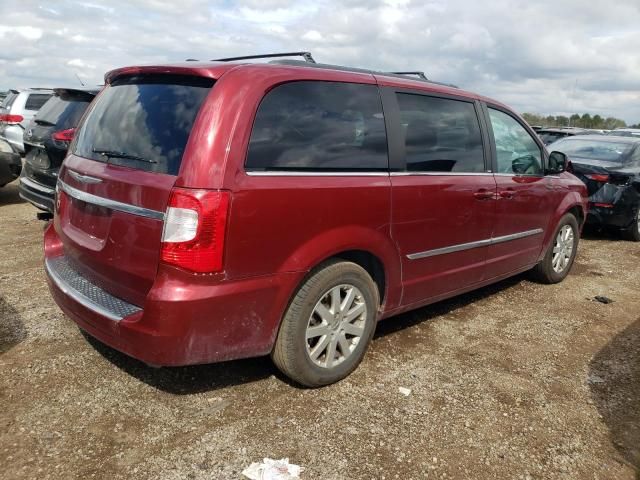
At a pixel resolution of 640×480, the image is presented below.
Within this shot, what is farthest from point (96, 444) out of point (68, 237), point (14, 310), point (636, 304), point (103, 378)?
point (636, 304)

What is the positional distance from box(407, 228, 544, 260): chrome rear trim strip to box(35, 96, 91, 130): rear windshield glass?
4641 millimetres

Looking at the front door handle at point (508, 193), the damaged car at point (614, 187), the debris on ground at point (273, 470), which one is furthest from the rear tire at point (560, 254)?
the debris on ground at point (273, 470)

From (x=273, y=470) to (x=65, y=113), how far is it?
5518 millimetres

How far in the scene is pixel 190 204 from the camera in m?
2.51

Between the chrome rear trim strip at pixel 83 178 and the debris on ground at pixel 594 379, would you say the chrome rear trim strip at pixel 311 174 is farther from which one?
the debris on ground at pixel 594 379

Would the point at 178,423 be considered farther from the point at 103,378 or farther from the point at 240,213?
the point at 240,213

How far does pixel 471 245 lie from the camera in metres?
4.17

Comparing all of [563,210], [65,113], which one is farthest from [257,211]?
[65,113]

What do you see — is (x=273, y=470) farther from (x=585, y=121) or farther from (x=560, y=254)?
(x=585, y=121)

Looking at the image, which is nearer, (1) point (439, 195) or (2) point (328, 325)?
(2) point (328, 325)

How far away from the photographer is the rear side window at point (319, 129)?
2.77 meters

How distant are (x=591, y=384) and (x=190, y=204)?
9.29 ft

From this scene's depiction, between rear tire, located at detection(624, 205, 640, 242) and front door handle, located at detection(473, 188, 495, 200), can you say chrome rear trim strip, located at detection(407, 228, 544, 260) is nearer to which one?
front door handle, located at detection(473, 188, 495, 200)

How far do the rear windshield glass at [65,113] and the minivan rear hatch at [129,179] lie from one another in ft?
11.6
